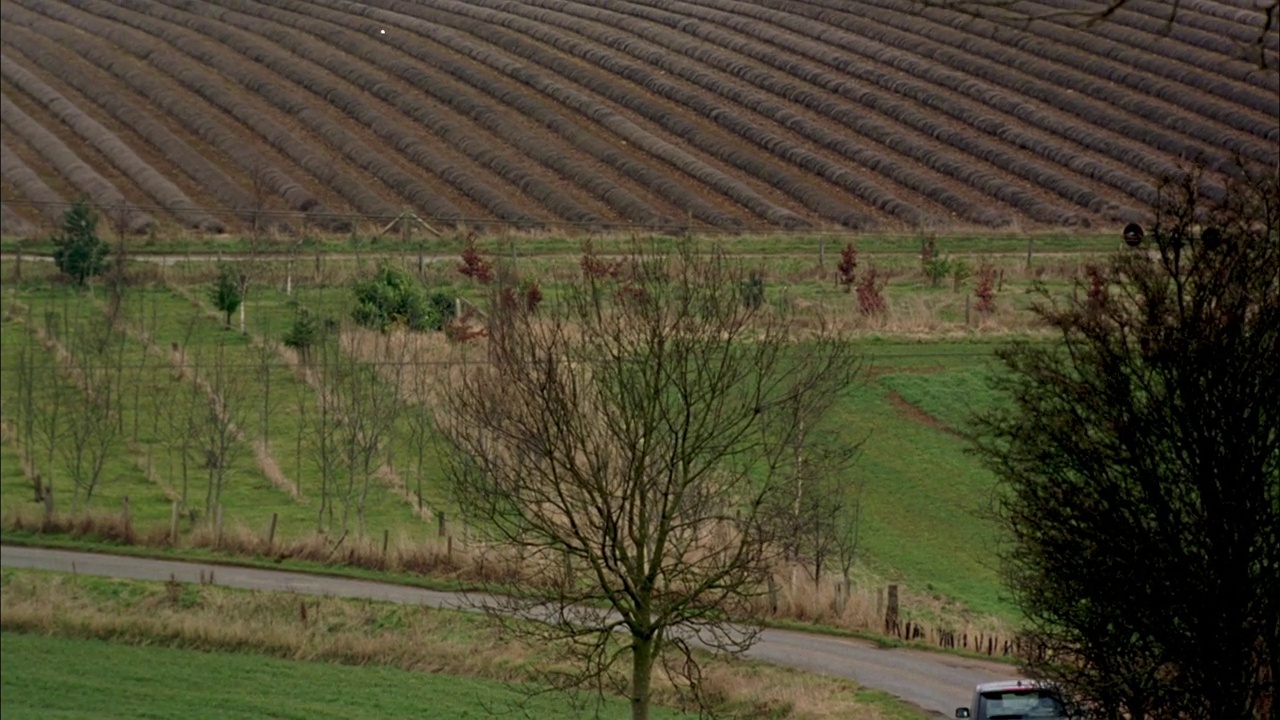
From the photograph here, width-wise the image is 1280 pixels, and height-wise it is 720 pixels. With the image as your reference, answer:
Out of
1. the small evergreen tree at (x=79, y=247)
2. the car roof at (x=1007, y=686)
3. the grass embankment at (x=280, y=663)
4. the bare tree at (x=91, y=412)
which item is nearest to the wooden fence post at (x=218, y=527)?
the bare tree at (x=91, y=412)

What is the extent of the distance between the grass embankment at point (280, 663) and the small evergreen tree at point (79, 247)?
15.1 ft

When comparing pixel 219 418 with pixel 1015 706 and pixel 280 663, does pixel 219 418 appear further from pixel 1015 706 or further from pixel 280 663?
pixel 1015 706

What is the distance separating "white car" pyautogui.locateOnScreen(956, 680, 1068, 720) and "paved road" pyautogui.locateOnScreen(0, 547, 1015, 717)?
3823 mm

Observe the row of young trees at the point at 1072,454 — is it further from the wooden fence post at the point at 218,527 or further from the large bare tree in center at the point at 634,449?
the wooden fence post at the point at 218,527

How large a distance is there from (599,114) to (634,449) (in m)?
22.4

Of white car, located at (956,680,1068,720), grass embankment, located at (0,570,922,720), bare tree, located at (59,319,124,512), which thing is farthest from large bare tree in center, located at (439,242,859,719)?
bare tree, located at (59,319,124,512)

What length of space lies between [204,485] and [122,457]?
131cm

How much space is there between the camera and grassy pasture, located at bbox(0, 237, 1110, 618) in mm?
22984

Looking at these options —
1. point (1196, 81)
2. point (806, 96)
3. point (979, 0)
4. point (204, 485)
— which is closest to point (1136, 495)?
point (979, 0)

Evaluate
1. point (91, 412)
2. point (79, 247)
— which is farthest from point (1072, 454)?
point (91, 412)

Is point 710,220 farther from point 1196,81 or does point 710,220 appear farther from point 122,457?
point 1196,81

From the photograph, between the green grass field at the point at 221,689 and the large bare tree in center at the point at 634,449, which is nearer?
the large bare tree in center at the point at 634,449

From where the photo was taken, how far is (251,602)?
67.8ft

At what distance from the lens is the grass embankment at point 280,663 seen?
54.7 ft
